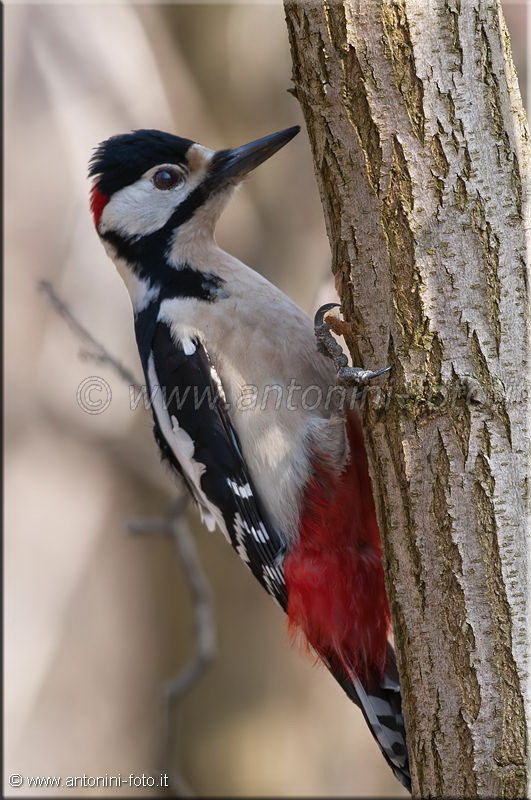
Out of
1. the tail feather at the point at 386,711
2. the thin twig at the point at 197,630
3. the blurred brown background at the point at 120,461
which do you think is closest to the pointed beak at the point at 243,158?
the thin twig at the point at 197,630

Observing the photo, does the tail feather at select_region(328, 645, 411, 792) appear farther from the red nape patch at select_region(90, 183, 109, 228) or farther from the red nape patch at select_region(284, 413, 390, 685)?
the red nape patch at select_region(90, 183, 109, 228)

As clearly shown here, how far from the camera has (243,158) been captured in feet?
9.04

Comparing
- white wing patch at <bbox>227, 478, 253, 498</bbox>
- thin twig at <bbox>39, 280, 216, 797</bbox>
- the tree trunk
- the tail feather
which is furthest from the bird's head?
the tail feather

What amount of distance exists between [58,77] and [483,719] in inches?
169

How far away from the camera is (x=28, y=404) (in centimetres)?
535

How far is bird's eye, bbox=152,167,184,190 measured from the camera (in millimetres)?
2846

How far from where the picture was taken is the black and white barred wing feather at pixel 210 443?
2607 mm

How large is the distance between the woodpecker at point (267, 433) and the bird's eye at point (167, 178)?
36 millimetres

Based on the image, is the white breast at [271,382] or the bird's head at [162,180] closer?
the white breast at [271,382]

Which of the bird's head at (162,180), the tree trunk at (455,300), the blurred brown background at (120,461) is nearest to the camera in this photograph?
the tree trunk at (455,300)

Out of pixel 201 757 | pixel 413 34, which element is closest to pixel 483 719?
pixel 413 34

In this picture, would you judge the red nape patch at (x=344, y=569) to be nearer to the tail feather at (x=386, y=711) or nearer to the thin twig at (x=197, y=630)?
the tail feather at (x=386, y=711)

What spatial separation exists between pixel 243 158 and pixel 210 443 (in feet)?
2.66

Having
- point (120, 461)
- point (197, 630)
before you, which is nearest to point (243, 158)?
point (197, 630)
